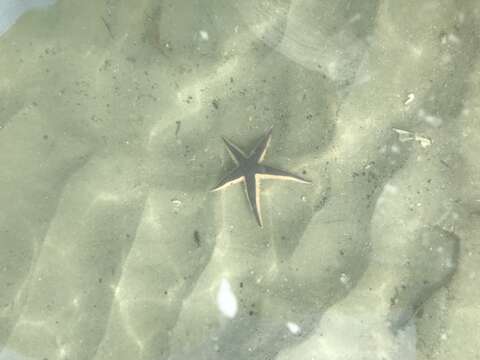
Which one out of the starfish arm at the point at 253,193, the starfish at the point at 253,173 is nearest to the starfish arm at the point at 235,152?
the starfish at the point at 253,173

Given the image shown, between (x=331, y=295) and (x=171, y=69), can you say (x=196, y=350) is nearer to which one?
(x=331, y=295)

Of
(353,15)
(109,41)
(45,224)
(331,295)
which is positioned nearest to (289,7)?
(353,15)

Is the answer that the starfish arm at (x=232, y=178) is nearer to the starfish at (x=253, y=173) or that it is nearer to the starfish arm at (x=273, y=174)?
the starfish at (x=253, y=173)

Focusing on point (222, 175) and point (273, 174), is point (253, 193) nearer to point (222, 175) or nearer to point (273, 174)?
point (273, 174)

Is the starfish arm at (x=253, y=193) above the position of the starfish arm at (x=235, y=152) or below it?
below

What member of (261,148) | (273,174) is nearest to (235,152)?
(261,148)

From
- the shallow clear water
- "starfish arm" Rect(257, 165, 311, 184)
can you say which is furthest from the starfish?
the shallow clear water

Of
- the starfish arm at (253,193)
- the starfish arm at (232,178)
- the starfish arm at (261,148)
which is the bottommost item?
the starfish arm at (253,193)
